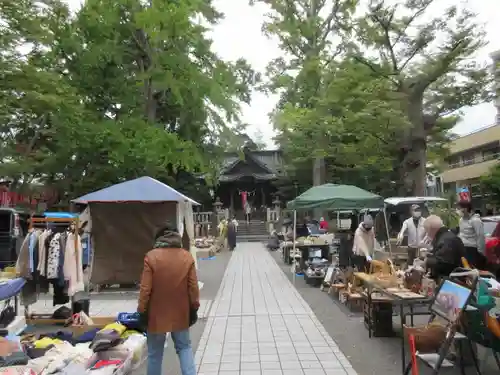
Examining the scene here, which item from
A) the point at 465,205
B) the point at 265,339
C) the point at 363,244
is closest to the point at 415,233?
the point at 363,244

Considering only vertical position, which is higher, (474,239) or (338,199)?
(338,199)

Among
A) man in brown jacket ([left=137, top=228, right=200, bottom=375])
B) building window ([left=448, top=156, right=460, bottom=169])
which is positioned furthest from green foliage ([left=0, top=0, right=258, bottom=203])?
building window ([left=448, top=156, right=460, bottom=169])

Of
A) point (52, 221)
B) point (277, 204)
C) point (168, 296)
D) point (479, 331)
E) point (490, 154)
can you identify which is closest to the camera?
point (168, 296)

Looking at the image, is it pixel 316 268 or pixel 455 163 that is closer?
pixel 316 268

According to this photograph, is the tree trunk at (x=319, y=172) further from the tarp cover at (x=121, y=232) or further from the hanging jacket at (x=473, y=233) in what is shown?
the hanging jacket at (x=473, y=233)

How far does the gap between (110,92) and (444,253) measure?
16.1m

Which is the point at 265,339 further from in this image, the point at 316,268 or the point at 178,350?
the point at 316,268

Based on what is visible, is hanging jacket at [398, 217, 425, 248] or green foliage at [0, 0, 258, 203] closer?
hanging jacket at [398, 217, 425, 248]

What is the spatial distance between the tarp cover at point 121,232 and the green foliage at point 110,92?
4563mm

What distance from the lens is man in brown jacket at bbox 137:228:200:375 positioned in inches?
173

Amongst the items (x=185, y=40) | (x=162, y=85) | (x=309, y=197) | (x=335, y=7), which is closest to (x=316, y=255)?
(x=309, y=197)

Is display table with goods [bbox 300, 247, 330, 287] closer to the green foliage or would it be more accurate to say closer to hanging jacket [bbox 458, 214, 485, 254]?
hanging jacket [bbox 458, 214, 485, 254]

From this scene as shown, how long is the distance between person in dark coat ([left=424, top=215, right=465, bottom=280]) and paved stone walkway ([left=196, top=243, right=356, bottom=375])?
1.55 m

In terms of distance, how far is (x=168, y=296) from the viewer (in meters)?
4.43
